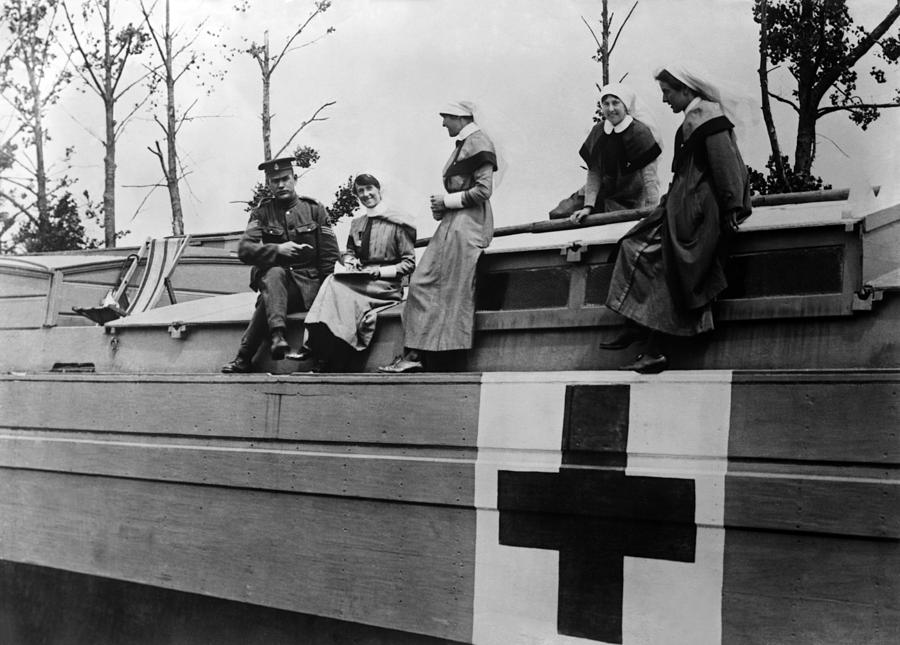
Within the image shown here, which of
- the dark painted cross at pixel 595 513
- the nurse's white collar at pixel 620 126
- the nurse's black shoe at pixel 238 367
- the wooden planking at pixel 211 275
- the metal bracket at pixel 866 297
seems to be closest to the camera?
the metal bracket at pixel 866 297

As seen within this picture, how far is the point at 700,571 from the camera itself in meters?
3.46

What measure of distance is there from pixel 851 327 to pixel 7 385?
4723mm

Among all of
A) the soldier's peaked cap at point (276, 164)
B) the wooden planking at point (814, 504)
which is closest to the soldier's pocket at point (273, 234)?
the soldier's peaked cap at point (276, 164)

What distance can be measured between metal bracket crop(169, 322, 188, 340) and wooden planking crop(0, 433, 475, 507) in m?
0.59

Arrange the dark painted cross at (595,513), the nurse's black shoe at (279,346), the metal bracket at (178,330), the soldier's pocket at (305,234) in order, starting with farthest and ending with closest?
the metal bracket at (178,330), the soldier's pocket at (305,234), the nurse's black shoe at (279,346), the dark painted cross at (595,513)

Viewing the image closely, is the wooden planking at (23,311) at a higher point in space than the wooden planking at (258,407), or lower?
higher

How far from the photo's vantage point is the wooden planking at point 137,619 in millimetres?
4473

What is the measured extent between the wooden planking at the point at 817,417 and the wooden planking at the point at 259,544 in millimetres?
1199

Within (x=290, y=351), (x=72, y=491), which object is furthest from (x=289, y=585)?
(x=72, y=491)

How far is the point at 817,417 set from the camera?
3316 mm

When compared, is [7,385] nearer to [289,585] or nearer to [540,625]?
[289,585]

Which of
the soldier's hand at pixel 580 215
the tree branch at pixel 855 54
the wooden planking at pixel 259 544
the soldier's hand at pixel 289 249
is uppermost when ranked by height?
the tree branch at pixel 855 54

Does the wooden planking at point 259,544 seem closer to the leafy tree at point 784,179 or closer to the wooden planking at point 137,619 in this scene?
the wooden planking at point 137,619

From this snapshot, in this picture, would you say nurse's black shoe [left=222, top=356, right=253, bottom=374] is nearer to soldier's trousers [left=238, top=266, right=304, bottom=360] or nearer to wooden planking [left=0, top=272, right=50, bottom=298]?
soldier's trousers [left=238, top=266, right=304, bottom=360]
